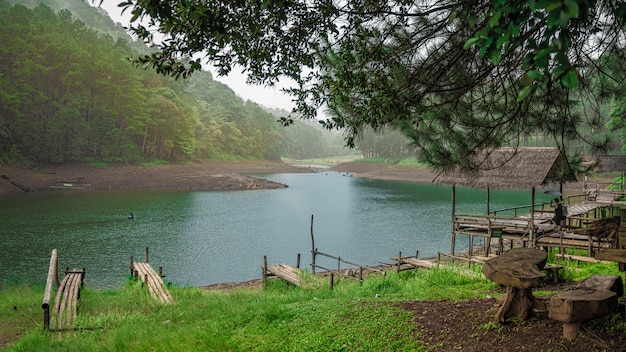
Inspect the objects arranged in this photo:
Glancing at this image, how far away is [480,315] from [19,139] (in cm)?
4218

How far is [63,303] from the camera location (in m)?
8.29

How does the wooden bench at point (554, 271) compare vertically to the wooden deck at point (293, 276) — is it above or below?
above

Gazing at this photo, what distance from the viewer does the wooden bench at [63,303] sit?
6.69 meters

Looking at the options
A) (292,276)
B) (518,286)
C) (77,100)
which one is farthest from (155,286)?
(77,100)

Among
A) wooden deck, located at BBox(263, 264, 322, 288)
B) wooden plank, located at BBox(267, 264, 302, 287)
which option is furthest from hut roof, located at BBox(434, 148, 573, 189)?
wooden plank, located at BBox(267, 264, 302, 287)

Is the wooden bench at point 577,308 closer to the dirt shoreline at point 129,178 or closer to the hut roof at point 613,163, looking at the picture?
the hut roof at point 613,163

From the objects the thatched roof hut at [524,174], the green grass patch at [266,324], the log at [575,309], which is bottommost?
the green grass patch at [266,324]

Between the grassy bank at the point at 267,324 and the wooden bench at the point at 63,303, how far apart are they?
228 mm

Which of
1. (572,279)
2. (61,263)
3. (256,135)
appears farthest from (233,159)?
(572,279)

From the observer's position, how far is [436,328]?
458 centimetres

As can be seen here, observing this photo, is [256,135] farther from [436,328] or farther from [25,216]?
[436,328]

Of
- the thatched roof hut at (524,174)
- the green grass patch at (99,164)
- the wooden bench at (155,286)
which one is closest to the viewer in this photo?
the wooden bench at (155,286)

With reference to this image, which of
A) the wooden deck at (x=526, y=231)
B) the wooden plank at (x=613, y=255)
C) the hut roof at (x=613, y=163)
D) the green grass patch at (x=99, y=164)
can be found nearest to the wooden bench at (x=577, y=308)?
the wooden plank at (x=613, y=255)

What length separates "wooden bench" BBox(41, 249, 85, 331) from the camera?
263 inches
